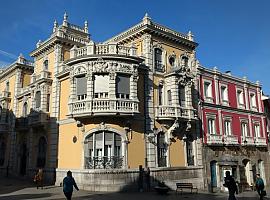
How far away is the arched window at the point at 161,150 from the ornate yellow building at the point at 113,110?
8cm

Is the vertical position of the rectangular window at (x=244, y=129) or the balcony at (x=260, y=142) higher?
the rectangular window at (x=244, y=129)

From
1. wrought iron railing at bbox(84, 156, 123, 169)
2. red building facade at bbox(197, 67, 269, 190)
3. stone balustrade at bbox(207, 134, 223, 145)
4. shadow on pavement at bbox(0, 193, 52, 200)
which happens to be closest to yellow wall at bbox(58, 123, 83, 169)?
wrought iron railing at bbox(84, 156, 123, 169)

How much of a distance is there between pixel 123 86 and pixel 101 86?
5.61 ft

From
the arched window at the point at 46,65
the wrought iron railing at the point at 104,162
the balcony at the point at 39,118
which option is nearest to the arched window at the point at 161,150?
the wrought iron railing at the point at 104,162

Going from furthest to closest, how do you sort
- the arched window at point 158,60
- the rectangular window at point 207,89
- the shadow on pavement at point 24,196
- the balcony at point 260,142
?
the balcony at point 260,142
the rectangular window at point 207,89
the arched window at point 158,60
the shadow on pavement at point 24,196

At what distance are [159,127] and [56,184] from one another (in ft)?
32.0

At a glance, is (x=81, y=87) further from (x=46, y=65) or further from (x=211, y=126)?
(x=211, y=126)

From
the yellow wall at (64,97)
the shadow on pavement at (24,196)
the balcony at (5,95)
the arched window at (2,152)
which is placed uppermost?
the balcony at (5,95)

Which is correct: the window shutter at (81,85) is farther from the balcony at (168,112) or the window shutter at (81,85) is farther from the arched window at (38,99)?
the arched window at (38,99)

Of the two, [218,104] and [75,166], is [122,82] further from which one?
[218,104]

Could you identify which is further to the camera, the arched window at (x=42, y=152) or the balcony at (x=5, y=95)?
the balcony at (x=5, y=95)

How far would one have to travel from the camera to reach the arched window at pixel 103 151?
20.7 metres

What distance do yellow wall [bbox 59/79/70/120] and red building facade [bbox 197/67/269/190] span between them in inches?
506

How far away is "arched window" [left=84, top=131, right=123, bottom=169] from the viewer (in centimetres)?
2070
